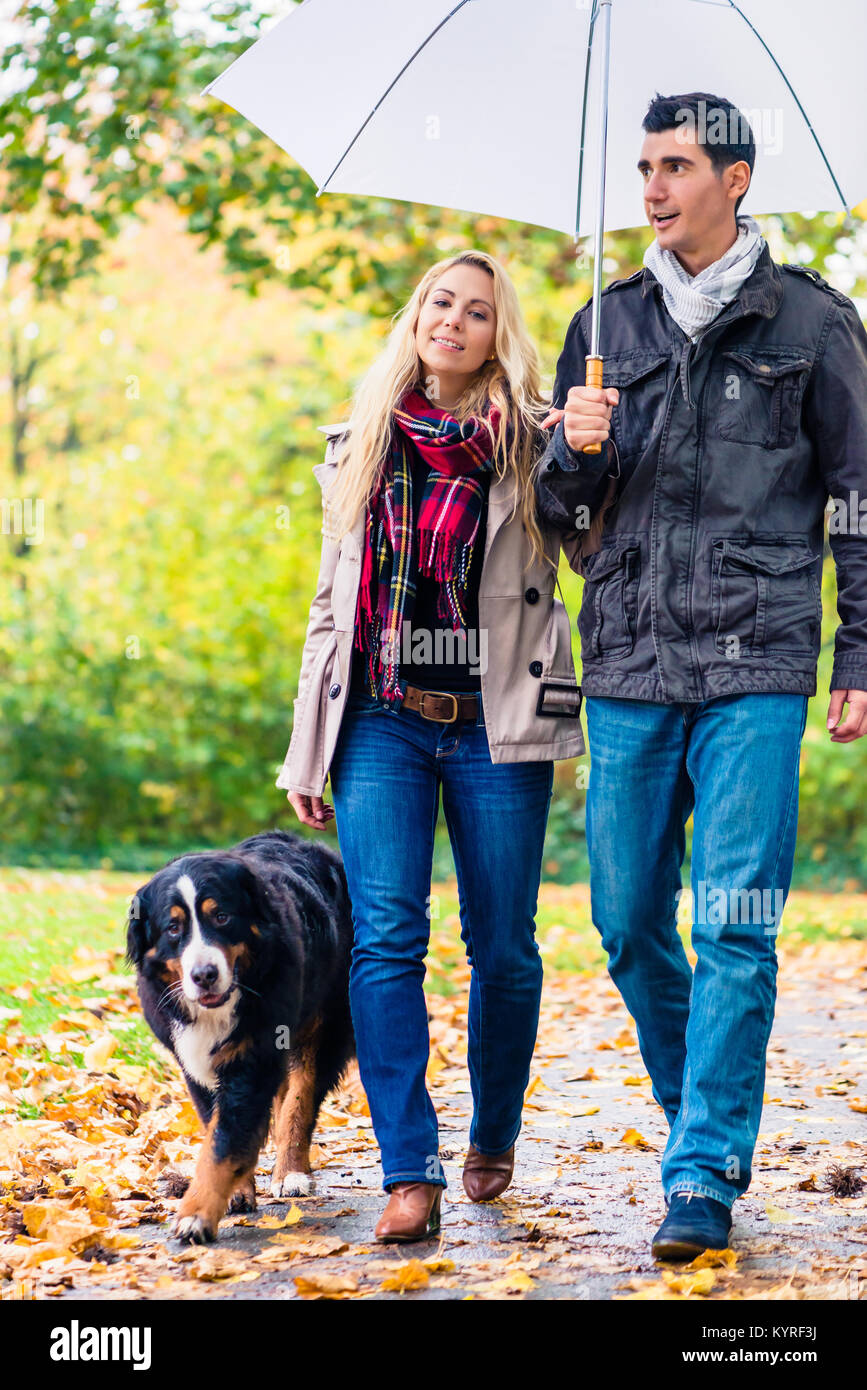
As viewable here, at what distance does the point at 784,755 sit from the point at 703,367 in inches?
36.2

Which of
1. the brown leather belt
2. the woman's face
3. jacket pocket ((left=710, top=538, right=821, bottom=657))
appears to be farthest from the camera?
the woman's face

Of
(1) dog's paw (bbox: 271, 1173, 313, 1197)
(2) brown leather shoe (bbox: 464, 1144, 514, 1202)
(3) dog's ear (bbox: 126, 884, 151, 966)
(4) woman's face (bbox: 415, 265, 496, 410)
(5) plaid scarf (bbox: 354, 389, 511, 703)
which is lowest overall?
(1) dog's paw (bbox: 271, 1173, 313, 1197)

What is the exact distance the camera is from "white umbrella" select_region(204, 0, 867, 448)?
3.66 metres

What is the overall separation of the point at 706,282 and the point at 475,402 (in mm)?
634

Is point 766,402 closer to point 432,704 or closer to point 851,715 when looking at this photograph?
point 851,715

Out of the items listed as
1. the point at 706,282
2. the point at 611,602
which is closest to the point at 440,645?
the point at 611,602

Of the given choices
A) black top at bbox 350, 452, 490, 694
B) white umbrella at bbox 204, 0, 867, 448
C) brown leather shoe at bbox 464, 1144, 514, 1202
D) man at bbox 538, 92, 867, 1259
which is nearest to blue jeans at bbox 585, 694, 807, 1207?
man at bbox 538, 92, 867, 1259

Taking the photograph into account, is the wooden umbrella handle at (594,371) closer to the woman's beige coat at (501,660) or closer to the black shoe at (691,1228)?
the woman's beige coat at (501,660)

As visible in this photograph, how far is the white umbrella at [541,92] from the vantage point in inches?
144

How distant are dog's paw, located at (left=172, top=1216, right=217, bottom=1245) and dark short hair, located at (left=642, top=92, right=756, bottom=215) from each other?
273 centimetres

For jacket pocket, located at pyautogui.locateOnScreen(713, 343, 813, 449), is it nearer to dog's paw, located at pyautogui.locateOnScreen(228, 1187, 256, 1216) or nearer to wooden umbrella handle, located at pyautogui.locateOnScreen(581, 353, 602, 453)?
wooden umbrella handle, located at pyautogui.locateOnScreen(581, 353, 602, 453)

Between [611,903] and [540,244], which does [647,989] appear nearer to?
[611,903]

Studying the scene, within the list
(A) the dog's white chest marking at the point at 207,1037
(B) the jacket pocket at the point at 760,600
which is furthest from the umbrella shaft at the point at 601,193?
(A) the dog's white chest marking at the point at 207,1037

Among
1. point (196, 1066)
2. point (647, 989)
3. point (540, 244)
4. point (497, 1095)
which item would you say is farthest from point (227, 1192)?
point (540, 244)
